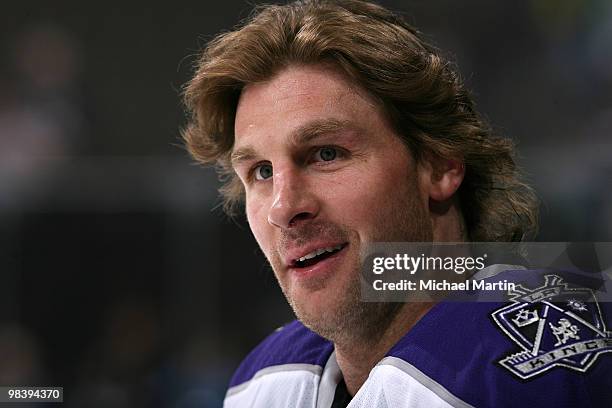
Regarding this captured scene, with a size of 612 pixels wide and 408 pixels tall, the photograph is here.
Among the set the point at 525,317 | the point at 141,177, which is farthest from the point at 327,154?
the point at 141,177

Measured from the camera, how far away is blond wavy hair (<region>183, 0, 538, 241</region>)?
2.84 ft

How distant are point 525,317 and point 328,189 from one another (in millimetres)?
248

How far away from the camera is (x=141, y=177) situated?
62.6 inches

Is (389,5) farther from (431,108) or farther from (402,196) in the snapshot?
(402,196)

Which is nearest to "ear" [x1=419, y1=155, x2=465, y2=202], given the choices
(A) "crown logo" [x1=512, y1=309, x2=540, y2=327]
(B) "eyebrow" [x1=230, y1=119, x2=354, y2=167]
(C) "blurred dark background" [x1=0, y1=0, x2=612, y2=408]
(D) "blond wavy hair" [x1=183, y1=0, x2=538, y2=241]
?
(D) "blond wavy hair" [x1=183, y1=0, x2=538, y2=241]

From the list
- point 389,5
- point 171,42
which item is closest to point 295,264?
point 389,5

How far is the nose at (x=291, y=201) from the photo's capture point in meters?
0.81

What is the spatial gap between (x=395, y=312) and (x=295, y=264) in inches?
4.8

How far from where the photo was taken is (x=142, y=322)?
157 centimetres

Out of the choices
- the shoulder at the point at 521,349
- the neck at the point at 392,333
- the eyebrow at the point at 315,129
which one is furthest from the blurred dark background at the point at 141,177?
the shoulder at the point at 521,349

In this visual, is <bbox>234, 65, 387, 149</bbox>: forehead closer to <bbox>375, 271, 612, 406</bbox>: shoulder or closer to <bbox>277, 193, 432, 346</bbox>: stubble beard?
<bbox>277, 193, 432, 346</bbox>: stubble beard

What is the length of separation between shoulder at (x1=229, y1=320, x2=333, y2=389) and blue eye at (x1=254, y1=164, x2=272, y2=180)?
0.82 ft

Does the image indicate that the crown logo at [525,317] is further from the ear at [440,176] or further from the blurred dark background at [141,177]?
the blurred dark background at [141,177]

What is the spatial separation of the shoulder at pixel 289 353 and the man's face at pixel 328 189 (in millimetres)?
145
